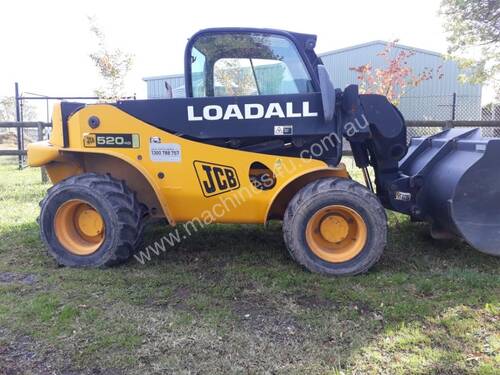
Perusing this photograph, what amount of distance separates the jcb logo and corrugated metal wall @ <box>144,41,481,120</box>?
16333 mm

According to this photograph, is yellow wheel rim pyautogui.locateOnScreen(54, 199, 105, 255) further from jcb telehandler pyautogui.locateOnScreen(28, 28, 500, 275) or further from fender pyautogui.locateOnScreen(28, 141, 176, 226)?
fender pyautogui.locateOnScreen(28, 141, 176, 226)

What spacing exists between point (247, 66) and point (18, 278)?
9.45 feet

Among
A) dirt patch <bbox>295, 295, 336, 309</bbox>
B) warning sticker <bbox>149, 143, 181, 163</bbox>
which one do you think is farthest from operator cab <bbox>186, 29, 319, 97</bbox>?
dirt patch <bbox>295, 295, 336, 309</bbox>

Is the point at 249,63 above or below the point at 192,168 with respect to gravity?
above

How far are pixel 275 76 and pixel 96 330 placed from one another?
269 centimetres

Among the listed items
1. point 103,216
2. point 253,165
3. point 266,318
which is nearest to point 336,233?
point 253,165

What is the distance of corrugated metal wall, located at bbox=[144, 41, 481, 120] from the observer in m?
20.0

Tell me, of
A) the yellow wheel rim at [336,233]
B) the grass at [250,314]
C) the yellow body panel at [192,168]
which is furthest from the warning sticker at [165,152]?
the yellow wheel rim at [336,233]

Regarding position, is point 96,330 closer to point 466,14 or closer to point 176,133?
point 176,133

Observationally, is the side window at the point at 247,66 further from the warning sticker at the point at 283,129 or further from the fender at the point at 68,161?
the fender at the point at 68,161

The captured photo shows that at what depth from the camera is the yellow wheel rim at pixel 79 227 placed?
14.2ft

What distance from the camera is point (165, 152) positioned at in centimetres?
424

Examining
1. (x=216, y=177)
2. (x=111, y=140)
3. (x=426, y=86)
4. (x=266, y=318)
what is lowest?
(x=266, y=318)

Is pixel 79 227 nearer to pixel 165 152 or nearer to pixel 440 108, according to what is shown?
pixel 165 152
